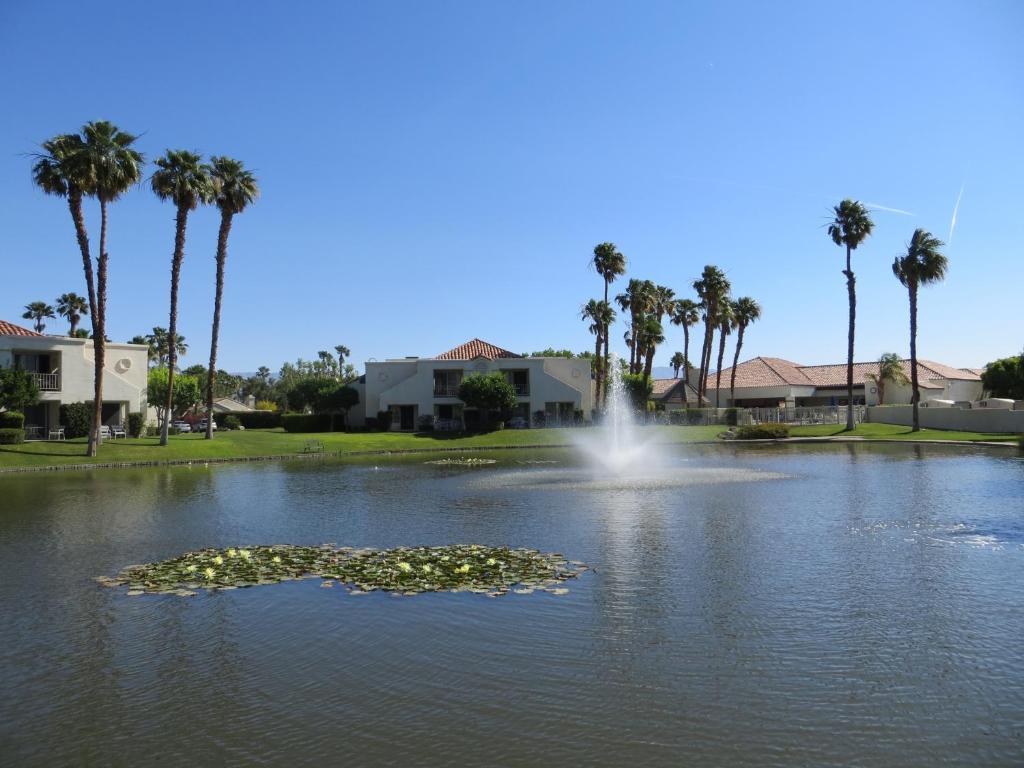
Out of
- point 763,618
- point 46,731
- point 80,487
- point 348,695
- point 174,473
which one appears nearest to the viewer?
point 46,731

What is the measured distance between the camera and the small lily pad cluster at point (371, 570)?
42.6 feet

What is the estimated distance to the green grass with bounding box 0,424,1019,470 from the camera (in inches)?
1625

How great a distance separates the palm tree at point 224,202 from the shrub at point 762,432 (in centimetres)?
3719

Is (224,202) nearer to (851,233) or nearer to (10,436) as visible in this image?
(10,436)

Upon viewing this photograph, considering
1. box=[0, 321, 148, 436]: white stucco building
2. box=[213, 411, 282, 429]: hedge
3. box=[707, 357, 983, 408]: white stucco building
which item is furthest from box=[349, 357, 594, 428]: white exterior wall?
box=[707, 357, 983, 408]: white stucco building

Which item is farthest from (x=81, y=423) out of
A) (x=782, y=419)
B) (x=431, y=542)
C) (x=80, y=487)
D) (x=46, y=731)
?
(x=782, y=419)

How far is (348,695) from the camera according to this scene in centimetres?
847

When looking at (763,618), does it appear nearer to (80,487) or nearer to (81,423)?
(80,487)

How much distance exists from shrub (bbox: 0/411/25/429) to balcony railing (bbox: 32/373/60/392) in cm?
392

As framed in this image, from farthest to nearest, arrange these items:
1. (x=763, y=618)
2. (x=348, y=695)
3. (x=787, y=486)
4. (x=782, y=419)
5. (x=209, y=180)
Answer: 1. (x=782, y=419)
2. (x=209, y=180)
3. (x=787, y=486)
4. (x=763, y=618)
5. (x=348, y=695)

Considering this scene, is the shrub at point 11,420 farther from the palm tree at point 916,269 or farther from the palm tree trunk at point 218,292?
the palm tree at point 916,269

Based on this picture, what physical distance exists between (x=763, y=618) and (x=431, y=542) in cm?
816

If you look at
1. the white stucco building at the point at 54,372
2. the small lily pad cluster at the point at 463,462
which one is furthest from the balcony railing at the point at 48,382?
the small lily pad cluster at the point at 463,462

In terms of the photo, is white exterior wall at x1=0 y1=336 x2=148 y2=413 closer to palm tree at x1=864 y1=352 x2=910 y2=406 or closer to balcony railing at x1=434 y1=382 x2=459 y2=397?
balcony railing at x1=434 y1=382 x2=459 y2=397
